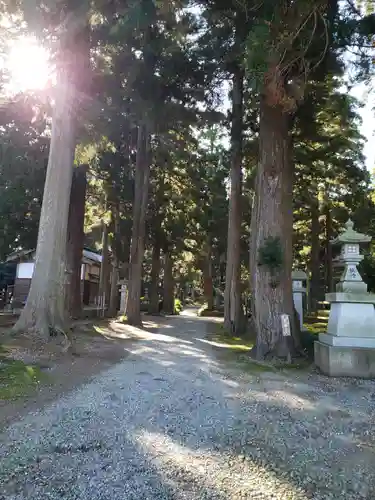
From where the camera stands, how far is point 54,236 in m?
10.3

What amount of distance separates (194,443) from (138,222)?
14077 mm

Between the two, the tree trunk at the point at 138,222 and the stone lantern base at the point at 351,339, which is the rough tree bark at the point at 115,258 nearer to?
the tree trunk at the point at 138,222

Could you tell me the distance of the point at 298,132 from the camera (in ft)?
43.4

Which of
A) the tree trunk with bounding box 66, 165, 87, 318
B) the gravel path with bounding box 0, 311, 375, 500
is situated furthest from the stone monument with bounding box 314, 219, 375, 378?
the tree trunk with bounding box 66, 165, 87, 318

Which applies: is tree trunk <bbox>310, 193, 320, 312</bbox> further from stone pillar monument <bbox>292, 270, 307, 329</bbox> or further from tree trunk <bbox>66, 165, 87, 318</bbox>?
tree trunk <bbox>66, 165, 87, 318</bbox>

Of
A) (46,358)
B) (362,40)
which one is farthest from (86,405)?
(362,40)

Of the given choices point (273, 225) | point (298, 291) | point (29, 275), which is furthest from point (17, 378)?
point (29, 275)

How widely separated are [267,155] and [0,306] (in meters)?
19.6

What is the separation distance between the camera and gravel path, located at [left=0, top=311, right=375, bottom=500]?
3186 millimetres

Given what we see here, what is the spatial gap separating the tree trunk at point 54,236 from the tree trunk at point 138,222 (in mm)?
6788

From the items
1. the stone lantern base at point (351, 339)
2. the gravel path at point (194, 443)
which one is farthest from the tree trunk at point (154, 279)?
the gravel path at point (194, 443)

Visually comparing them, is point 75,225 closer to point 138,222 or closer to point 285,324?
point 138,222

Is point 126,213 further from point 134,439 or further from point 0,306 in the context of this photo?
point 134,439

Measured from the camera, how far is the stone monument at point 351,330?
7809 mm
